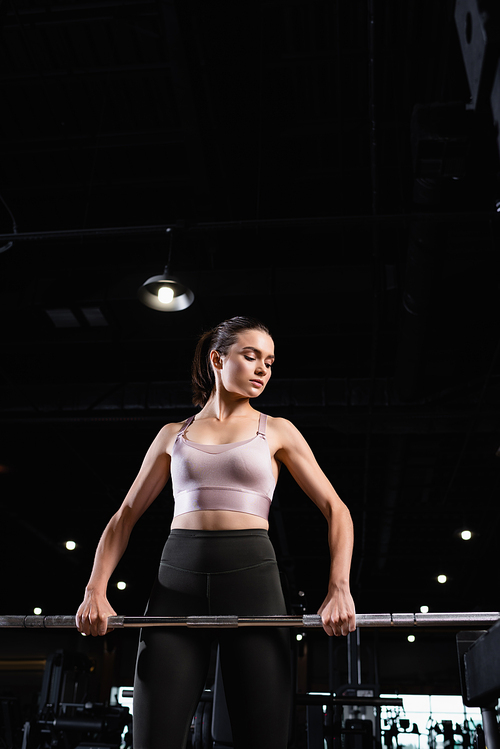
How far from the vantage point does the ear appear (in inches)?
71.9

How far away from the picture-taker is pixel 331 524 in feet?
5.33

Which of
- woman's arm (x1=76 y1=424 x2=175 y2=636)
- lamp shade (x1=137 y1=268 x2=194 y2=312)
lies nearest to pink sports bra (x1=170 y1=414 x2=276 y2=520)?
woman's arm (x1=76 y1=424 x2=175 y2=636)

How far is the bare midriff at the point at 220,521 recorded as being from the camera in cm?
154

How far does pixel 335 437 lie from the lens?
8828mm

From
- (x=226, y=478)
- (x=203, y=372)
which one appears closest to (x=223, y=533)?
(x=226, y=478)

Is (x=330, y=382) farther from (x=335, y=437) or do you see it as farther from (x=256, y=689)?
(x=256, y=689)

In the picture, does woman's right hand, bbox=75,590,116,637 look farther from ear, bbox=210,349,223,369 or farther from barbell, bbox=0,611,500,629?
ear, bbox=210,349,223,369

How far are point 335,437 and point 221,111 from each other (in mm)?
5387

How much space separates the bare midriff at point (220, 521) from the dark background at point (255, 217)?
1409mm

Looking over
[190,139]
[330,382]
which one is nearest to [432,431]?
[330,382]

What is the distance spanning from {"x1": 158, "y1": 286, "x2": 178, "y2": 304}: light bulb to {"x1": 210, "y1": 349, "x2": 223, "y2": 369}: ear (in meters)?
2.82

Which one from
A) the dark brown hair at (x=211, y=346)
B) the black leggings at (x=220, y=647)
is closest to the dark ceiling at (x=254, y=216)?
the dark brown hair at (x=211, y=346)

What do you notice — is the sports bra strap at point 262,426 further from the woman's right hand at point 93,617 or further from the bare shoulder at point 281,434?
the woman's right hand at point 93,617

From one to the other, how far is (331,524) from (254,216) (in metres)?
4.24
